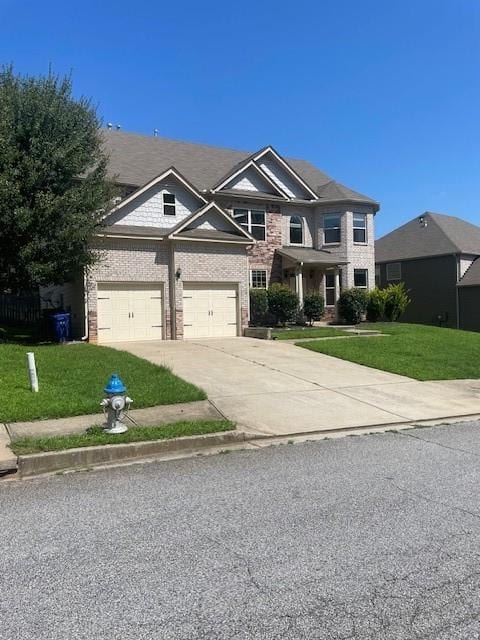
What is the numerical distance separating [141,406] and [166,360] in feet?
18.4

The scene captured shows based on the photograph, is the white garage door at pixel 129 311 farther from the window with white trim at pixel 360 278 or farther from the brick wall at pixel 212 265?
the window with white trim at pixel 360 278

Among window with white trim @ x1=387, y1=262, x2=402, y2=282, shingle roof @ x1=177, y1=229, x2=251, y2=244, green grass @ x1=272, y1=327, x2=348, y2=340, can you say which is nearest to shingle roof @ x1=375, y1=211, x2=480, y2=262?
window with white trim @ x1=387, y1=262, x2=402, y2=282

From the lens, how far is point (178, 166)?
27312 mm

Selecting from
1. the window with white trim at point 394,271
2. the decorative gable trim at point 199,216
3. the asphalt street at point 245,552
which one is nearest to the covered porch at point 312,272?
the decorative gable trim at point 199,216

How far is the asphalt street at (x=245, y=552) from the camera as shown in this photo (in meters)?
3.19

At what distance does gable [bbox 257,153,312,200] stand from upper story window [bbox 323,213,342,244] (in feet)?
4.65

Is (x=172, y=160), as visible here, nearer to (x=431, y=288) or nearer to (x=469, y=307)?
(x=431, y=288)

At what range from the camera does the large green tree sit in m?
16.2

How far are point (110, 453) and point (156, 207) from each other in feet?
53.8

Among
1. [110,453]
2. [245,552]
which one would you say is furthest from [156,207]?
[245,552]

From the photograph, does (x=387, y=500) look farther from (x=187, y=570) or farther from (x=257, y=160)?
(x=257, y=160)

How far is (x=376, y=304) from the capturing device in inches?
1065

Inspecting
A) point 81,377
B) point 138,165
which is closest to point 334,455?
point 81,377

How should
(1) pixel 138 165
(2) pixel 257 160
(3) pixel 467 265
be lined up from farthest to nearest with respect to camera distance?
(3) pixel 467 265 < (2) pixel 257 160 < (1) pixel 138 165
